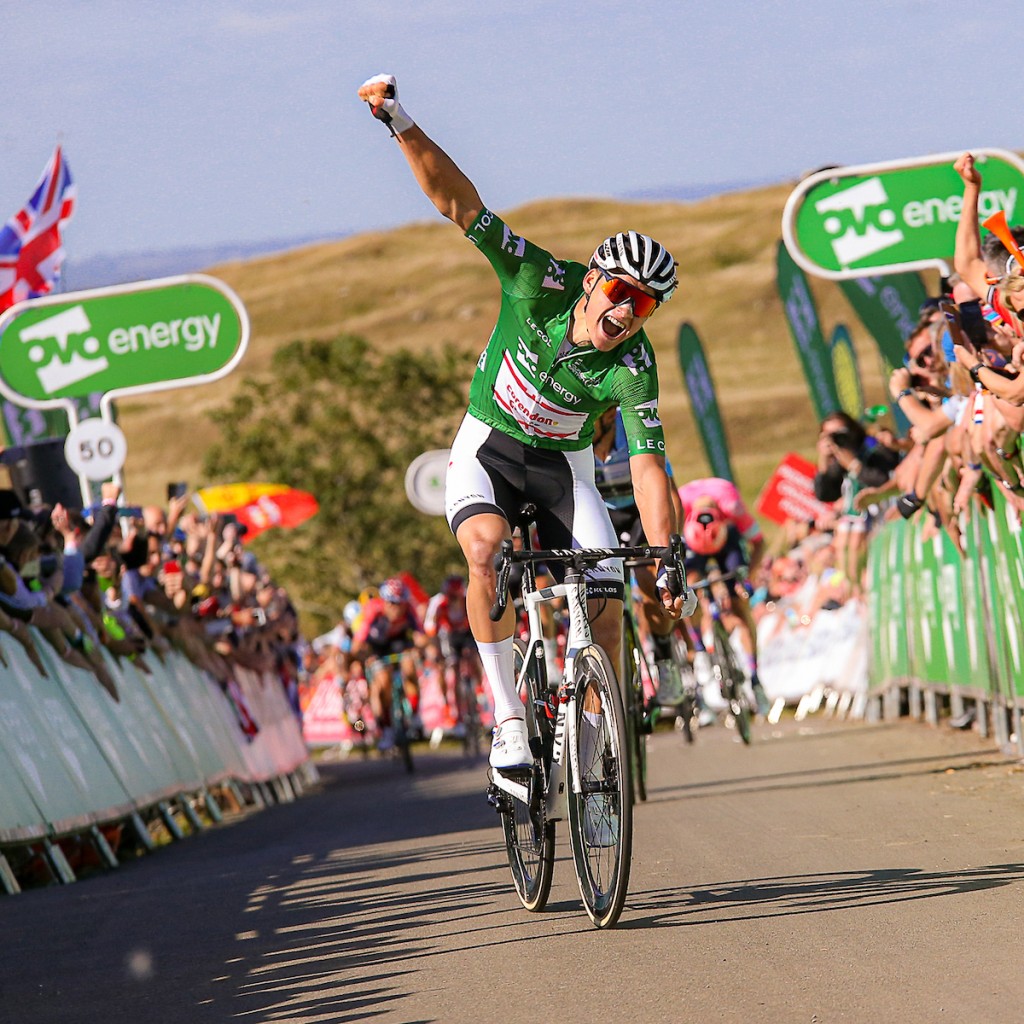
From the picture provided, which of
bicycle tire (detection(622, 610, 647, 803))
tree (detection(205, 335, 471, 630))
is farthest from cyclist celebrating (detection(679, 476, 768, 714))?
tree (detection(205, 335, 471, 630))

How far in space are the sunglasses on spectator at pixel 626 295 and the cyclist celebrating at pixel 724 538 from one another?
7.41 meters

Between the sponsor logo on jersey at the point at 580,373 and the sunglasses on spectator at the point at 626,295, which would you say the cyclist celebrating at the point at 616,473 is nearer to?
the sponsor logo on jersey at the point at 580,373

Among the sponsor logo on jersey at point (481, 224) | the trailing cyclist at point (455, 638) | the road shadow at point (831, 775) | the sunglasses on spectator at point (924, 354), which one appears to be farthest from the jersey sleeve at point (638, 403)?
the trailing cyclist at point (455, 638)

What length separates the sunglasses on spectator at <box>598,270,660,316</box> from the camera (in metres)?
6.50

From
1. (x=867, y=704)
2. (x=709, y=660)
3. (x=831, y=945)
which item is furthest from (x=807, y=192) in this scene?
(x=831, y=945)

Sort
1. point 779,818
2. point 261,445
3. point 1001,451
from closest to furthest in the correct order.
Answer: point 779,818 → point 1001,451 → point 261,445

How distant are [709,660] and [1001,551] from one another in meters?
3.35

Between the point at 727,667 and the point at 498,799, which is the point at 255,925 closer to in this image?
the point at 498,799

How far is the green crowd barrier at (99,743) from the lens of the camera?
990 cm

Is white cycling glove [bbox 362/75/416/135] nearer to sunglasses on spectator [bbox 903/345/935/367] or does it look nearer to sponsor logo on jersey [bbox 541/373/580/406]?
sponsor logo on jersey [bbox 541/373/580/406]

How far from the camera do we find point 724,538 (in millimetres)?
14008

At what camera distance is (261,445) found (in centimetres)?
5825

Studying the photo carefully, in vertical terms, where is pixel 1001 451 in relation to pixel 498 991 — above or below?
above

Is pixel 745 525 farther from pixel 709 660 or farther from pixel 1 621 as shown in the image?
pixel 1 621
